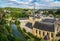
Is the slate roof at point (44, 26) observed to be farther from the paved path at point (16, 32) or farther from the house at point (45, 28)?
the paved path at point (16, 32)

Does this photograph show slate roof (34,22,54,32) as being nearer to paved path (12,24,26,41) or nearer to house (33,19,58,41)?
house (33,19,58,41)

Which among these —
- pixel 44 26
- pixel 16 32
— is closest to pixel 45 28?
pixel 44 26

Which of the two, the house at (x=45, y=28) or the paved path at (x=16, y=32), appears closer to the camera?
the house at (x=45, y=28)

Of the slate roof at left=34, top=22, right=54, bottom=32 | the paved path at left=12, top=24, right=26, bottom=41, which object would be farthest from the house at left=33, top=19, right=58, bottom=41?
the paved path at left=12, top=24, right=26, bottom=41

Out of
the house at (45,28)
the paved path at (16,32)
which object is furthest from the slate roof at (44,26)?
the paved path at (16,32)

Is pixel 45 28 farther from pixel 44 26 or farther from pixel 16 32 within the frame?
pixel 16 32

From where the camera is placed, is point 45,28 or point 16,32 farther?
point 16,32

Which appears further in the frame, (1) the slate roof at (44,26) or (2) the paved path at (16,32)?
(2) the paved path at (16,32)

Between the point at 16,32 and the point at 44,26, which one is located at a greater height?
the point at 44,26

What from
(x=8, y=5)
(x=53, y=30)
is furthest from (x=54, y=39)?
(x=8, y=5)

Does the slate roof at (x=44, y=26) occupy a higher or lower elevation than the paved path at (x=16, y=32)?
higher

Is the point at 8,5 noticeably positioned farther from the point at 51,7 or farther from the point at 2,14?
the point at 51,7
